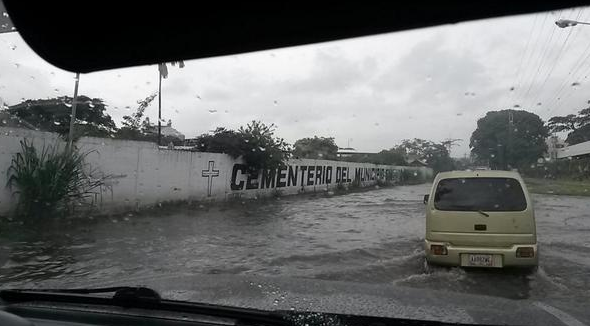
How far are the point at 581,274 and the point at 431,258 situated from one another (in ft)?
7.47

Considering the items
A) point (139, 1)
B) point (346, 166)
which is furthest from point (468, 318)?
point (346, 166)

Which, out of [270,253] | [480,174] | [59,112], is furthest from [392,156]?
[480,174]

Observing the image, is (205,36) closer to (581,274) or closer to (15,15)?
(15,15)

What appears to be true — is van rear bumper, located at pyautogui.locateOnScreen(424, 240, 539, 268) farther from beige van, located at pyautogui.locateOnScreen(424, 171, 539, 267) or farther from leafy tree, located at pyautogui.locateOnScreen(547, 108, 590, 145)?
leafy tree, located at pyautogui.locateOnScreen(547, 108, 590, 145)

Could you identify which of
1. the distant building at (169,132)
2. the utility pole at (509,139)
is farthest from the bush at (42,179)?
the utility pole at (509,139)

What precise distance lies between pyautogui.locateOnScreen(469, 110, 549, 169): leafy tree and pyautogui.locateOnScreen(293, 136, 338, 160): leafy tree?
37.6ft

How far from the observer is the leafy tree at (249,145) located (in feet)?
64.4

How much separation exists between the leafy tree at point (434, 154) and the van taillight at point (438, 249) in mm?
7442

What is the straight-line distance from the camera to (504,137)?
1559cm

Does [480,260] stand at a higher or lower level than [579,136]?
lower

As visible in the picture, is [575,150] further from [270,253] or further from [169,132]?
[270,253]

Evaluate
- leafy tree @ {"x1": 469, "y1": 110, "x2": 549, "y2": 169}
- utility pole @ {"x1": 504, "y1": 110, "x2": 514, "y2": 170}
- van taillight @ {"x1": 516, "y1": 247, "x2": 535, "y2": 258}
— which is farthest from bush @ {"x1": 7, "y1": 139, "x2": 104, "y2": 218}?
utility pole @ {"x1": 504, "y1": 110, "x2": 514, "y2": 170}

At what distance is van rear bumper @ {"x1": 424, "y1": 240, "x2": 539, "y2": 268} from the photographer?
6.42m

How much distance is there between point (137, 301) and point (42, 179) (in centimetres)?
896
